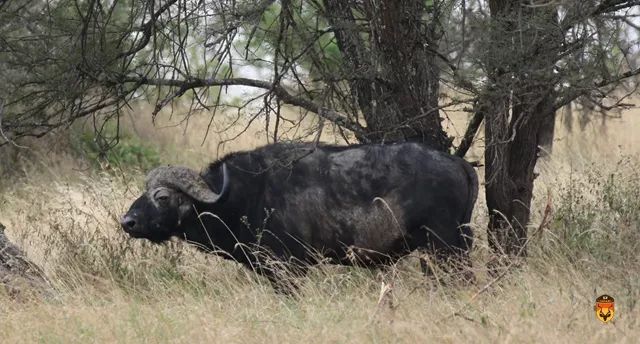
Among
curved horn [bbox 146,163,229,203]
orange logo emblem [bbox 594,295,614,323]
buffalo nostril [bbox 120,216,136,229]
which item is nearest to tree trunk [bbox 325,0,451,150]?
curved horn [bbox 146,163,229,203]

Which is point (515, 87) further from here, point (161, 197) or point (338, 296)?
Answer: point (161, 197)

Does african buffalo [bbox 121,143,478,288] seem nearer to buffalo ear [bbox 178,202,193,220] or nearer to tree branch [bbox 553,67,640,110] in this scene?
buffalo ear [bbox 178,202,193,220]

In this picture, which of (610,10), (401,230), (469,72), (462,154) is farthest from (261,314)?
(610,10)

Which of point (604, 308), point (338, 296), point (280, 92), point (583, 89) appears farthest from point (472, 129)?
point (604, 308)

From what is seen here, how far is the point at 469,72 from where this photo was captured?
7902 mm

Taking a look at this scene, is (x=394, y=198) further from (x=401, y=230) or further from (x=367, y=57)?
(x=367, y=57)

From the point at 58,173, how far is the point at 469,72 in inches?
478

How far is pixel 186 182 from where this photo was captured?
900 cm

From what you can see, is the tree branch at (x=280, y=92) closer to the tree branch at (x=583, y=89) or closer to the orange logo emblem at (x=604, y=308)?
the tree branch at (x=583, y=89)

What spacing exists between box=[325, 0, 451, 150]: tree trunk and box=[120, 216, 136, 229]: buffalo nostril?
6.67 ft

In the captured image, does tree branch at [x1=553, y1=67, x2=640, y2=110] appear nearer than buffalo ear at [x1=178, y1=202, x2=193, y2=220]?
Yes

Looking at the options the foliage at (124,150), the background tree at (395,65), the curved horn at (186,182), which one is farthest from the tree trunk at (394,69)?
the foliage at (124,150)

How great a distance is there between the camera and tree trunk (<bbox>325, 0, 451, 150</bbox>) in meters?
8.92

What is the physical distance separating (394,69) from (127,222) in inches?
96.7
